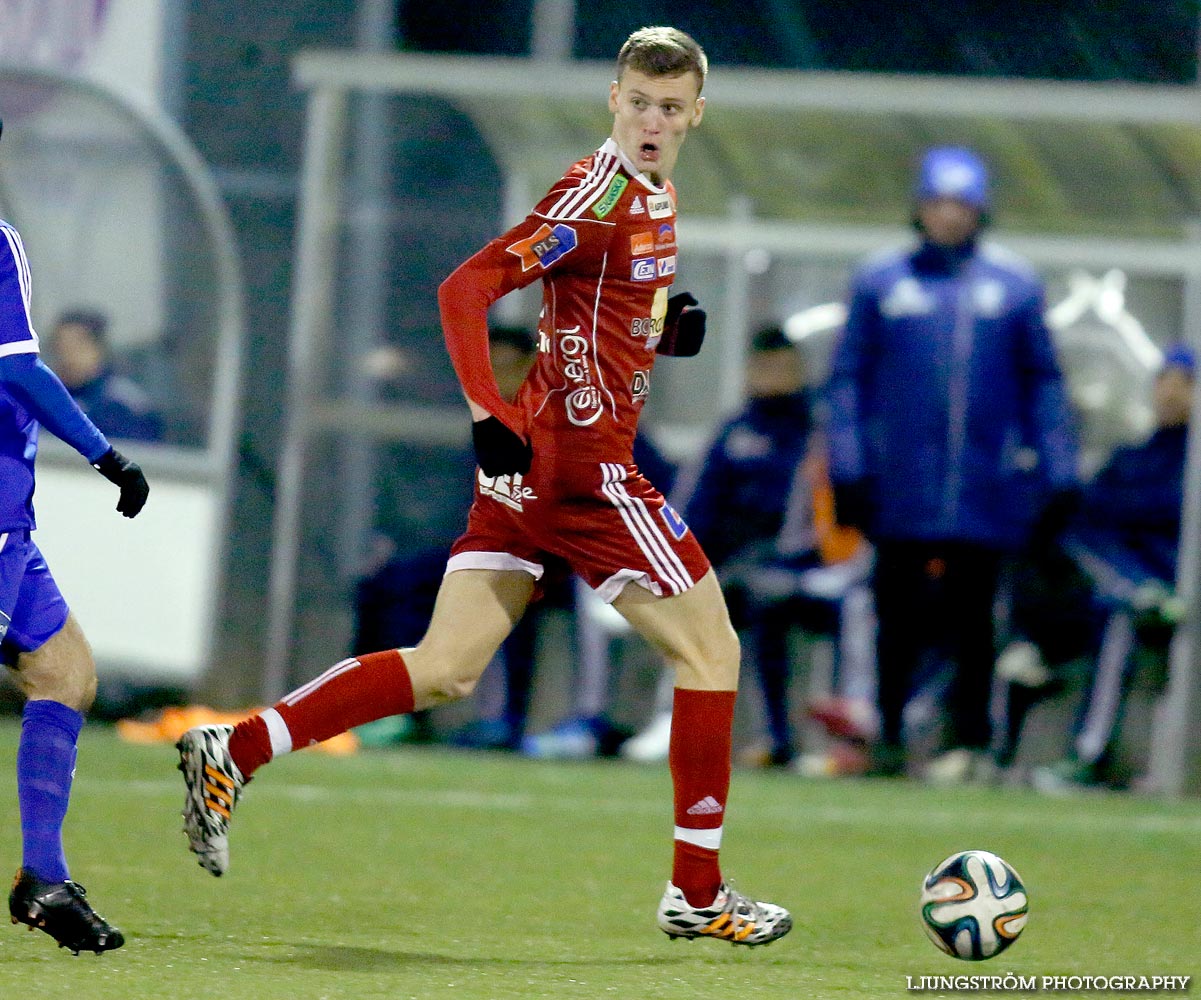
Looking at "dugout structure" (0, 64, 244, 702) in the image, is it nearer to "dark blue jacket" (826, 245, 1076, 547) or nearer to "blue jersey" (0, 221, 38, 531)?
"dark blue jacket" (826, 245, 1076, 547)

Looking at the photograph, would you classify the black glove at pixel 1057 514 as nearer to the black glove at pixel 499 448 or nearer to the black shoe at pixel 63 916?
the black glove at pixel 499 448

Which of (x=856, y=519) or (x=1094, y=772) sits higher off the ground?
(x=856, y=519)

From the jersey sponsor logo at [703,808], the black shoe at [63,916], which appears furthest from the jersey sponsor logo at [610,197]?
the black shoe at [63,916]

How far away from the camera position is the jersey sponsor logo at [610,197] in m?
4.96

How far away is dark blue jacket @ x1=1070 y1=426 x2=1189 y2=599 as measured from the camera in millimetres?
10156

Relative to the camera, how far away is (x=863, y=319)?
31.2 feet

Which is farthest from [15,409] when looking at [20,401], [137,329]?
[137,329]

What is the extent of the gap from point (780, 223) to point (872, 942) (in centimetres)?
667

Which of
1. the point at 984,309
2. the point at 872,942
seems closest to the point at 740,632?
the point at 984,309

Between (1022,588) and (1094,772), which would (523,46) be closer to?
(1022,588)

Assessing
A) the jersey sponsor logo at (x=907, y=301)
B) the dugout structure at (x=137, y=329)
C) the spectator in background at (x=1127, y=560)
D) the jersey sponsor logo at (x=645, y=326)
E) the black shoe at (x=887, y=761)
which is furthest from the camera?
the dugout structure at (x=137, y=329)

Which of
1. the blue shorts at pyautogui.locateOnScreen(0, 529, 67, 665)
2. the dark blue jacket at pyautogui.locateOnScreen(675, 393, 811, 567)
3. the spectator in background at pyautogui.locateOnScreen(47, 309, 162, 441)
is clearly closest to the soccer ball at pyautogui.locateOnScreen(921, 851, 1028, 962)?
the blue shorts at pyautogui.locateOnScreen(0, 529, 67, 665)

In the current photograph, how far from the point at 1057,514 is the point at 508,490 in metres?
4.78

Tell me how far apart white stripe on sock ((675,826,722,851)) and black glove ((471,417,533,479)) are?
0.86m
